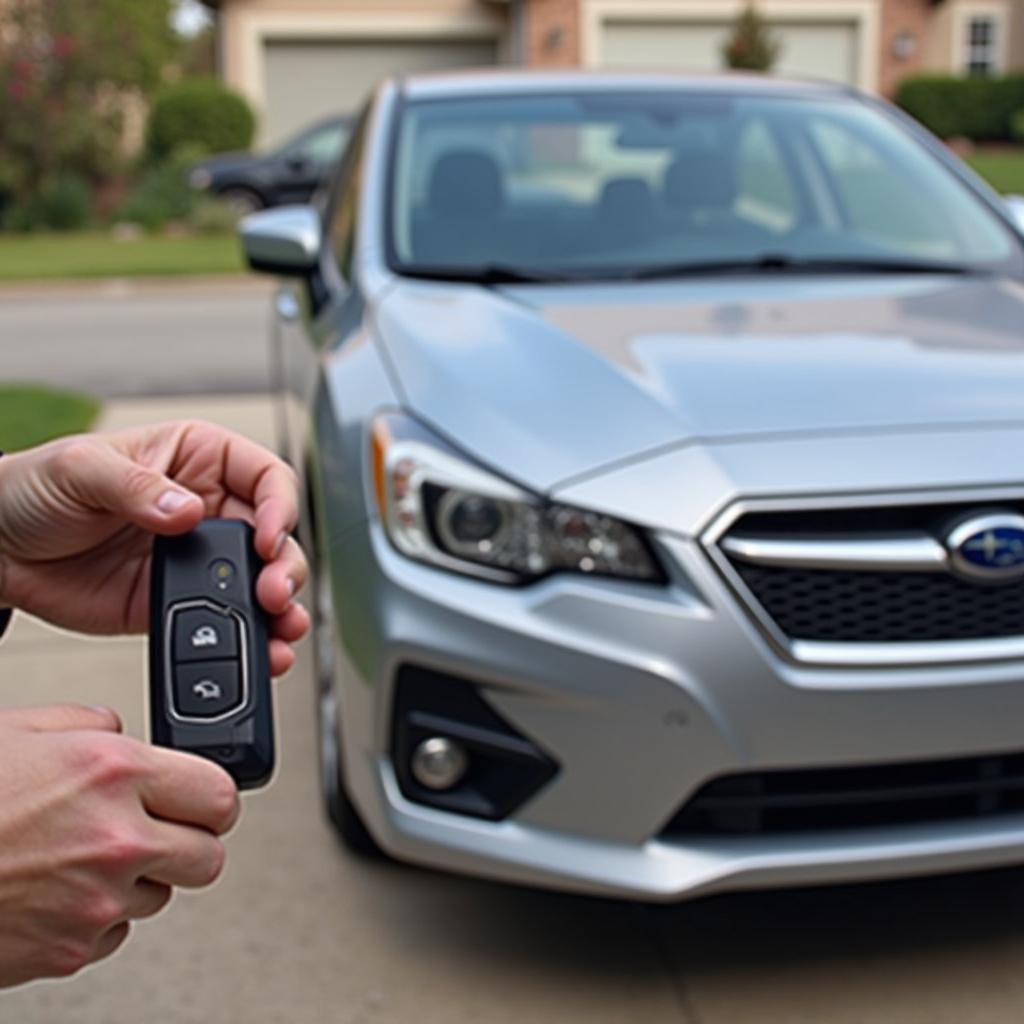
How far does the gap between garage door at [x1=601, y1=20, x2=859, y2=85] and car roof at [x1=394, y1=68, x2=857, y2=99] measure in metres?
21.5

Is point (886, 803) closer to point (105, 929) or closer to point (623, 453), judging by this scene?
point (623, 453)

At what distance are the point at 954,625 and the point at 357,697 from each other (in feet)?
3.19

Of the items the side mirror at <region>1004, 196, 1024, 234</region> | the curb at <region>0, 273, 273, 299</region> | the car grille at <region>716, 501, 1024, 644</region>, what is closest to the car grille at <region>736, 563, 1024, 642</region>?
the car grille at <region>716, 501, 1024, 644</region>

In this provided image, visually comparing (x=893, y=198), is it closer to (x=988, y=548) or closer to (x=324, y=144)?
(x=988, y=548)

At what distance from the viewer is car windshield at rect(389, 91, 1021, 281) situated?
3.78m

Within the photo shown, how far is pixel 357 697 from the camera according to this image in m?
2.70

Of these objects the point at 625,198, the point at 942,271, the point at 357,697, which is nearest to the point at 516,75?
the point at 625,198

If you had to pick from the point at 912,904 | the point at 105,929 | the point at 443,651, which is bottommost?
the point at 912,904

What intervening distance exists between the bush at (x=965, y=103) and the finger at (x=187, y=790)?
87.7 feet

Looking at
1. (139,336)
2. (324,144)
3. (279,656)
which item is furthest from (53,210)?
(279,656)

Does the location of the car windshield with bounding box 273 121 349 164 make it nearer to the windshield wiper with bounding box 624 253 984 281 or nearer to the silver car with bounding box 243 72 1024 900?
the windshield wiper with bounding box 624 253 984 281

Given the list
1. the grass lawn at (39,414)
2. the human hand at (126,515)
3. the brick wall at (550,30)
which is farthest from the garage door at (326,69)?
Result: the human hand at (126,515)

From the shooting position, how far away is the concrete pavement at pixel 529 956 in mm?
2625

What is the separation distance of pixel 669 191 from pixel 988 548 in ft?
6.09
